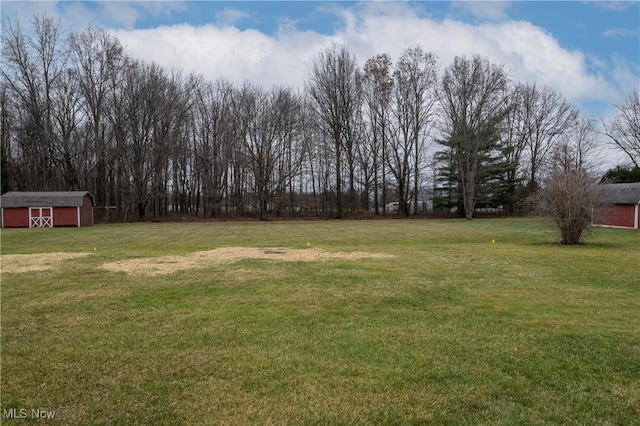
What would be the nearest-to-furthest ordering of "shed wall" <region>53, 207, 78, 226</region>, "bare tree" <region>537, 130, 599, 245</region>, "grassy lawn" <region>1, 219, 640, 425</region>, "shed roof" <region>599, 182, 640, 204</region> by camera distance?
"grassy lawn" <region>1, 219, 640, 425</region> < "bare tree" <region>537, 130, 599, 245</region> < "shed roof" <region>599, 182, 640, 204</region> < "shed wall" <region>53, 207, 78, 226</region>

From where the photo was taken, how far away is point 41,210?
3703cm

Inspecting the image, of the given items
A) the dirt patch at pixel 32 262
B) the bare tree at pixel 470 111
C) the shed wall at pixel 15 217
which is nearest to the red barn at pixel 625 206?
A: the bare tree at pixel 470 111

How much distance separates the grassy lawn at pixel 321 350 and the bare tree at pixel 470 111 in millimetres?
36967

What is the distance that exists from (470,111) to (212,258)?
38239 mm

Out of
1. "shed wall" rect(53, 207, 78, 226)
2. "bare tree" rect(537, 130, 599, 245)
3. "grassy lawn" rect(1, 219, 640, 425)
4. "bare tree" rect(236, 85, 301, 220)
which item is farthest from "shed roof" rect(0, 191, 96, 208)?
"bare tree" rect(537, 130, 599, 245)

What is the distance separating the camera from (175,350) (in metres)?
5.05

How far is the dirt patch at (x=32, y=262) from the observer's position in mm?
11314

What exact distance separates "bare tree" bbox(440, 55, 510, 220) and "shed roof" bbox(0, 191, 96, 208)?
3512 cm

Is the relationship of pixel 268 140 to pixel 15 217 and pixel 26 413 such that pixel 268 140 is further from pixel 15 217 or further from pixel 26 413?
pixel 26 413

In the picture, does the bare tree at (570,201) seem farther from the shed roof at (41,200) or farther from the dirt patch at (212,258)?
the shed roof at (41,200)

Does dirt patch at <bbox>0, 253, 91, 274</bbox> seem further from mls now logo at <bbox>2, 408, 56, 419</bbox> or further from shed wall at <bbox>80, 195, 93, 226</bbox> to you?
shed wall at <bbox>80, 195, 93, 226</bbox>

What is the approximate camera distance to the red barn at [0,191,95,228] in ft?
120

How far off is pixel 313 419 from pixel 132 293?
19.0 ft

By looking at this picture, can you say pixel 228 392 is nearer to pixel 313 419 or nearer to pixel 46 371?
pixel 313 419
